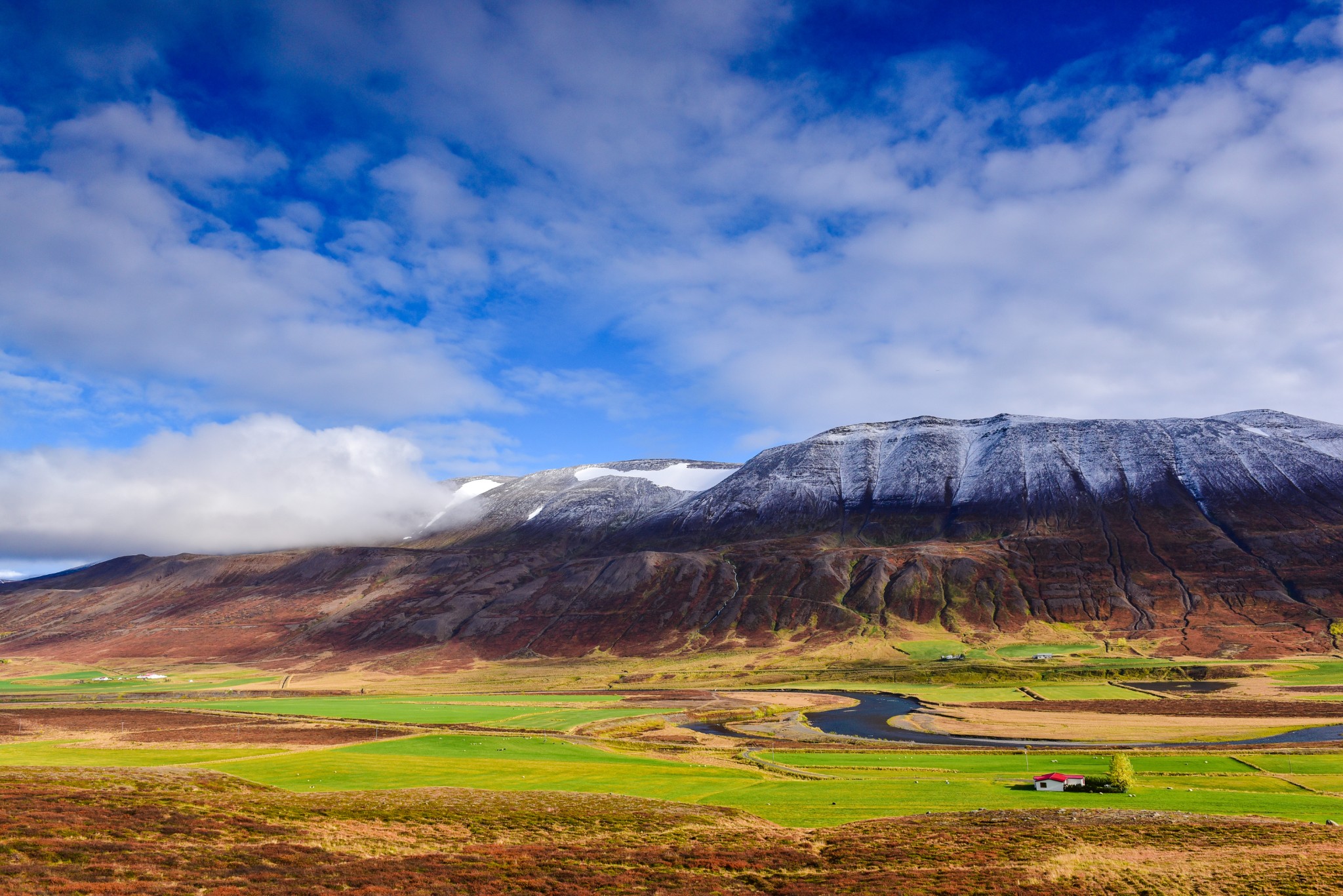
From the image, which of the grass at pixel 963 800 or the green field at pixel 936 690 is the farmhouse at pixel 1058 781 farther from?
the green field at pixel 936 690

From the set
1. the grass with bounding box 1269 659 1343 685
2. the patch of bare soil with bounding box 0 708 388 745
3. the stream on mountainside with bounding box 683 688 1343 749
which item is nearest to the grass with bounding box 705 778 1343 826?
the stream on mountainside with bounding box 683 688 1343 749

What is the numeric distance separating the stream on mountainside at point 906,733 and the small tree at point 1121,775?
89.5 feet

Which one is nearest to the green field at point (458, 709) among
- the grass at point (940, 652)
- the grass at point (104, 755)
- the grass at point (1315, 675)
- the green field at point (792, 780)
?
the green field at point (792, 780)

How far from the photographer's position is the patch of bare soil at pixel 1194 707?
100438 millimetres

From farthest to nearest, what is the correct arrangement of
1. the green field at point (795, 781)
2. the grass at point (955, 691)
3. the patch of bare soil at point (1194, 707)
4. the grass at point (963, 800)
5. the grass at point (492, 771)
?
the grass at point (955, 691) → the patch of bare soil at point (1194, 707) → the grass at point (492, 771) → the green field at point (795, 781) → the grass at point (963, 800)

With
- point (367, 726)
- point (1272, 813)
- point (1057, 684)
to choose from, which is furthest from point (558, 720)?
point (1057, 684)

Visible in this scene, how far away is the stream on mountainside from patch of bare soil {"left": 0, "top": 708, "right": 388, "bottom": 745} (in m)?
46.6

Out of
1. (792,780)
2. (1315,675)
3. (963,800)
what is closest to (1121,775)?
(963,800)

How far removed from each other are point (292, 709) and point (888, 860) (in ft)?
398

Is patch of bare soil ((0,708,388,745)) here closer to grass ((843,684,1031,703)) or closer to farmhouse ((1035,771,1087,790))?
farmhouse ((1035,771,1087,790))

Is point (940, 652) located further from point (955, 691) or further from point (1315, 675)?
point (1315, 675)

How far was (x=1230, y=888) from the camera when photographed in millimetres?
30875

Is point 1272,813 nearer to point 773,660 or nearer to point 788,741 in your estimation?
point 788,741

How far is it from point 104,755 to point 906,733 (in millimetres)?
87755
